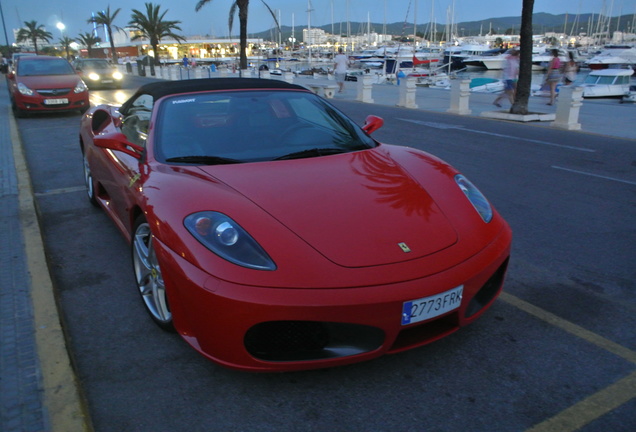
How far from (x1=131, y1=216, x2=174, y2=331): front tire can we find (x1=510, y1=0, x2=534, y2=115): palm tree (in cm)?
1193

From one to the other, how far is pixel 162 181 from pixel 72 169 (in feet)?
17.5

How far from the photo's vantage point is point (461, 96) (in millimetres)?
14766

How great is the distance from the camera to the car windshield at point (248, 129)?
330 cm

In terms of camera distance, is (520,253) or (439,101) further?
(439,101)

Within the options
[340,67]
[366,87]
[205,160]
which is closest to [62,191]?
[205,160]

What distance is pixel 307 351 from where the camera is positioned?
2.31 meters

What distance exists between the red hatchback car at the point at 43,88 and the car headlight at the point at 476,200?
43.8 ft

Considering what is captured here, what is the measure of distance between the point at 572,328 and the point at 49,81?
47.9 feet

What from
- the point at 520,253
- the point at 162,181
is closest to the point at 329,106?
the point at 162,181

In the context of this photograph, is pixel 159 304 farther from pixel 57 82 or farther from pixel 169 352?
pixel 57 82

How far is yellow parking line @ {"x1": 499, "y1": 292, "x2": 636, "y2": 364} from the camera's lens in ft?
8.93

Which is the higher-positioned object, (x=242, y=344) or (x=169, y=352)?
(x=242, y=344)

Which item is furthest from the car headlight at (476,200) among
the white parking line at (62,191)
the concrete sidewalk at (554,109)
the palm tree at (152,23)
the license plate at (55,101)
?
the palm tree at (152,23)

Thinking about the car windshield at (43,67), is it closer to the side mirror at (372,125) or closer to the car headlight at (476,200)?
the side mirror at (372,125)
